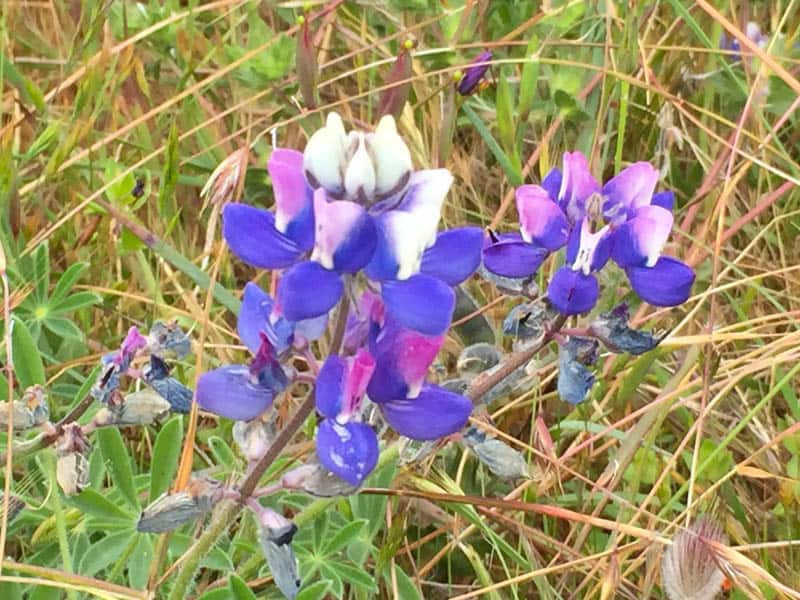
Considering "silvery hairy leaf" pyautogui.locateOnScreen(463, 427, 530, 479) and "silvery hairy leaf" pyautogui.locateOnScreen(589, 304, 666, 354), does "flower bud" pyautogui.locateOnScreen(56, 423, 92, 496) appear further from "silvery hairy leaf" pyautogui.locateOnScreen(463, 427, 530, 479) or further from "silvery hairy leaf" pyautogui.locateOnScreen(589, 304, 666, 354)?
"silvery hairy leaf" pyautogui.locateOnScreen(589, 304, 666, 354)

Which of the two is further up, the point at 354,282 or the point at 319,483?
the point at 354,282

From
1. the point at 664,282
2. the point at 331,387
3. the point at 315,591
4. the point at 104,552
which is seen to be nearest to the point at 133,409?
the point at 104,552

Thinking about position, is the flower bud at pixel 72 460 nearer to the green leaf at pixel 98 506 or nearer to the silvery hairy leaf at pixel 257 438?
the green leaf at pixel 98 506

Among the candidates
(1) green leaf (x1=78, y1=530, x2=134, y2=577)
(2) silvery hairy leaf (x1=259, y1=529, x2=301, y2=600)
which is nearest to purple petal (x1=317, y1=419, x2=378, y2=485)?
(2) silvery hairy leaf (x1=259, y1=529, x2=301, y2=600)

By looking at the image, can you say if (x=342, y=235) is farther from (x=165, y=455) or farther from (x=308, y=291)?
(x=165, y=455)

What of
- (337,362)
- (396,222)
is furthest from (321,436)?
(396,222)

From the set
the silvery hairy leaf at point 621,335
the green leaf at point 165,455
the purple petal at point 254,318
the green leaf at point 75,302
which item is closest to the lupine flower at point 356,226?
the purple petal at point 254,318

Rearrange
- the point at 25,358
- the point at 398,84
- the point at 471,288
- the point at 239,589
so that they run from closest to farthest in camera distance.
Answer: the point at 239,589 < the point at 25,358 < the point at 398,84 < the point at 471,288
